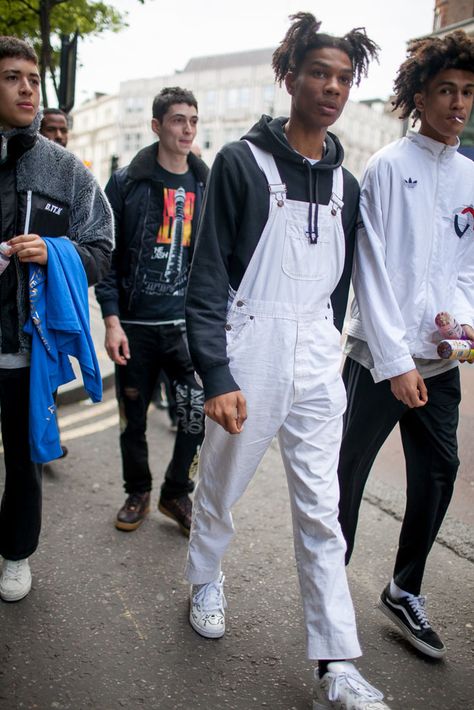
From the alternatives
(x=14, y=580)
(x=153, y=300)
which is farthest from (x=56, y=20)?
(x=14, y=580)

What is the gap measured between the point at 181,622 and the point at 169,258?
70.5 inches

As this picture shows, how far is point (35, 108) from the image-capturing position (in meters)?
2.49

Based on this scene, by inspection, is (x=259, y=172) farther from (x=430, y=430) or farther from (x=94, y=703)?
(x=94, y=703)

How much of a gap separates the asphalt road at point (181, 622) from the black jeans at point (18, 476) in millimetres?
257

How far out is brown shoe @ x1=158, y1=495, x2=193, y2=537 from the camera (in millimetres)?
3477

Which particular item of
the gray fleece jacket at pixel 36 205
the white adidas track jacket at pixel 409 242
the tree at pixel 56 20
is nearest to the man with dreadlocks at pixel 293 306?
the white adidas track jacket at pixel 409 242

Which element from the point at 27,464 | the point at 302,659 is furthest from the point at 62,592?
the point at 302,659

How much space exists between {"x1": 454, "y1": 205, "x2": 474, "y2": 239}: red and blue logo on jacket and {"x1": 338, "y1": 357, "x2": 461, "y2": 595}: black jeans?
549 millimetres

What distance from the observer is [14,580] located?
278cm

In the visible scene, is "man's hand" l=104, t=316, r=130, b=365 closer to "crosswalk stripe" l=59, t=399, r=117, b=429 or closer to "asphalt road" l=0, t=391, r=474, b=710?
"asphalt road" l=0, t=391, r=474, b=710

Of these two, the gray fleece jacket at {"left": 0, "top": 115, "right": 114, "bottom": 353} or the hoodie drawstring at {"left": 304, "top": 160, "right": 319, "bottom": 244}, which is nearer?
the hoodie drawstring at {"left": 304, "top": 160, "right": 319, "bottom": 244}

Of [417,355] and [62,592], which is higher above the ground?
[417,355]

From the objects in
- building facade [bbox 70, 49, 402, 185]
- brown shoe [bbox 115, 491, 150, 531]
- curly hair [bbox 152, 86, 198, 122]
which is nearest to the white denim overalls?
brown shoe [bbox 115, 491, 150, 531]

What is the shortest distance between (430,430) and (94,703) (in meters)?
A: 1.55
